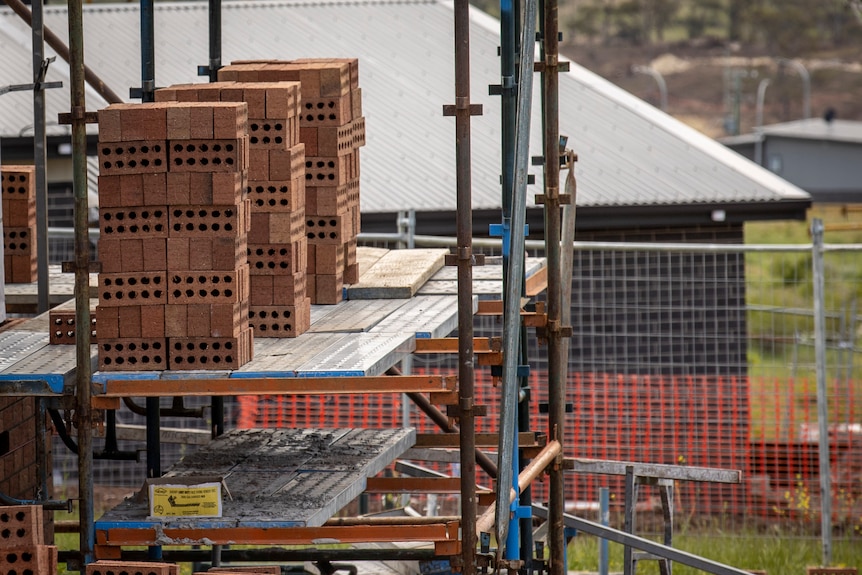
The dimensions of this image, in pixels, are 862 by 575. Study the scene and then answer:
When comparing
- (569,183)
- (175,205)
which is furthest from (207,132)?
(569,183)

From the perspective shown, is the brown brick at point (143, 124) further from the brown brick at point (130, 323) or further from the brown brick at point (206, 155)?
the brown brick at point (130, 323)

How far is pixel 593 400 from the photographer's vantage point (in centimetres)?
1364

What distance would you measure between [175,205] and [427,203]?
8797 mm

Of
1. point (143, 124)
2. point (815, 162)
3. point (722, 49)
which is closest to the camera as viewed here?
point (143, 124)

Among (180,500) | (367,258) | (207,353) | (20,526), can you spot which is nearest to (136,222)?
(207,353)

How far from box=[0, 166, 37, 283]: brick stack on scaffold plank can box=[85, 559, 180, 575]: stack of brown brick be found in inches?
125

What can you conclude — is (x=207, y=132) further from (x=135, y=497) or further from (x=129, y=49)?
(x=129, y=49)

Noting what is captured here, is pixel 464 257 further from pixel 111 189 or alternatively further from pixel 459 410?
pixel 111 189

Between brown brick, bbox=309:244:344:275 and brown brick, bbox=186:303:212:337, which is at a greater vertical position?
brown brick, bbox=309:244:344:275

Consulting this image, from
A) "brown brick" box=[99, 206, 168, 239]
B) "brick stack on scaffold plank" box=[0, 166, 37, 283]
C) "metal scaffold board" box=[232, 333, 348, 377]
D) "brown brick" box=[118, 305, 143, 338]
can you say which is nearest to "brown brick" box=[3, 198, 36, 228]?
"brick stack on scaffold plank" box=[0, 166, 37, 283]

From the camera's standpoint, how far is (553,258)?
7543mm

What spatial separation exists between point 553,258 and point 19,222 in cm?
349

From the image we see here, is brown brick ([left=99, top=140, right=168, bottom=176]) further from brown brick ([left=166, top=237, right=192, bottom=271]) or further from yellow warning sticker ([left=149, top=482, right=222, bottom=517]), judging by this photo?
yellow warning sticker ([left=149, top=482, right=222, bottom=517])

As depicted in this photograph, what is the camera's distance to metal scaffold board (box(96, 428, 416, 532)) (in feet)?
21.5
